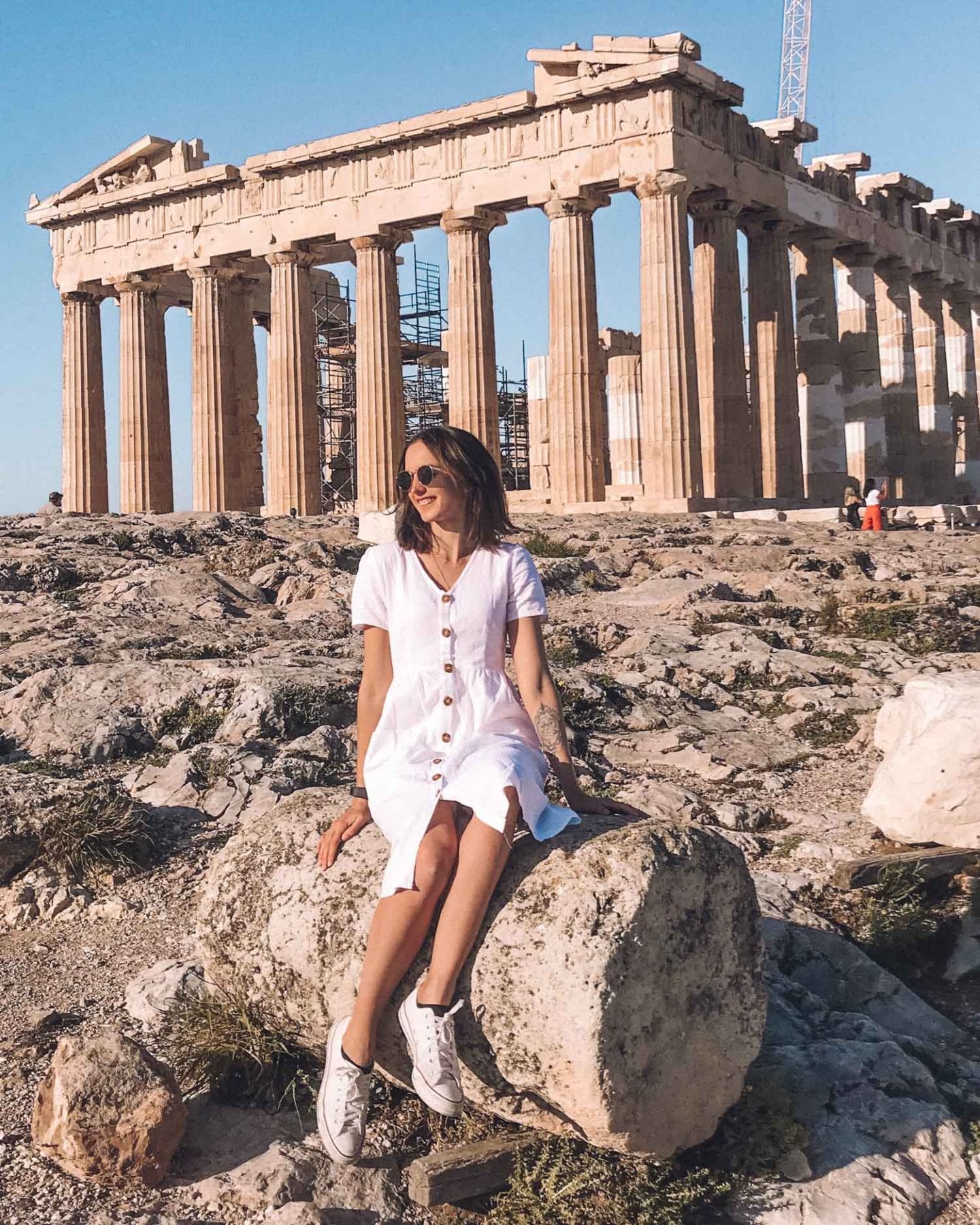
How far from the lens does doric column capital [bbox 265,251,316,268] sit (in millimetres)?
31812

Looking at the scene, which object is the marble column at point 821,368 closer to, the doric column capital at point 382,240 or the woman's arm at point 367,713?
the doric column capital at point 382,240

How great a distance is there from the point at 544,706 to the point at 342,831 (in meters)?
0.86

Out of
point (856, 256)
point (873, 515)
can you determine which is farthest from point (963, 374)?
point (873, 515)

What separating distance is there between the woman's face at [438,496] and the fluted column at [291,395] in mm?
26741

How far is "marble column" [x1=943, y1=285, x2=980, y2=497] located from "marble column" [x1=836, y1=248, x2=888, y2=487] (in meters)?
6.48

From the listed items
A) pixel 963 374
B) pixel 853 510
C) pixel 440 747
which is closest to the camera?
pixel 440 747

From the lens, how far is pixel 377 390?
30688 millimetres

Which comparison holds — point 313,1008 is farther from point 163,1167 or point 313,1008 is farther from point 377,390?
point 377,390

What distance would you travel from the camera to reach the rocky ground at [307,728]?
19.0 ft

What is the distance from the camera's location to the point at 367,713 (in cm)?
519

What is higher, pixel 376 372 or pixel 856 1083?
pixel 376 372

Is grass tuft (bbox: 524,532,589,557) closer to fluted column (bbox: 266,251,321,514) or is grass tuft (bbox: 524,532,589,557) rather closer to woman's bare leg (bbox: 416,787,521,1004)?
fluted column (bbox: 266,251,321,514)

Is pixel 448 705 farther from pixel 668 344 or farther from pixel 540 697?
pixel 668 344

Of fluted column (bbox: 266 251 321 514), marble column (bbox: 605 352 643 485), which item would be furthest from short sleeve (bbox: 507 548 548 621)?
marble column (bbox: 605 352 643 485)
